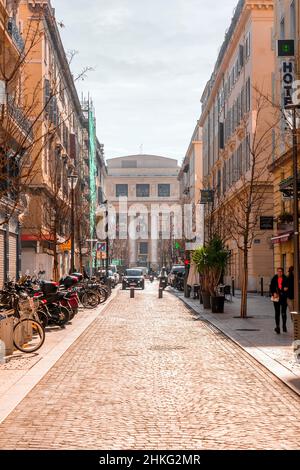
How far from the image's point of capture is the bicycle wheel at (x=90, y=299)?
32.2m

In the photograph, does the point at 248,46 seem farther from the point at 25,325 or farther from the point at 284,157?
the point at 25,325

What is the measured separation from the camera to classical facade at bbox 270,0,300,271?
33844mm

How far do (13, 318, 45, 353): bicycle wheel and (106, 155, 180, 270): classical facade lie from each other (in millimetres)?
114922

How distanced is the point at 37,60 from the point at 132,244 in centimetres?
9828

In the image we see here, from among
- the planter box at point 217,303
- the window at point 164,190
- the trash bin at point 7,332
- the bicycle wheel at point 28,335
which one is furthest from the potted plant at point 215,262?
the window at point 164,190

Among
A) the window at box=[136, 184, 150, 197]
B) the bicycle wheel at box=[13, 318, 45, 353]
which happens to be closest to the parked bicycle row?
the bicycle wheel at box=[13, 318, 45, 353]

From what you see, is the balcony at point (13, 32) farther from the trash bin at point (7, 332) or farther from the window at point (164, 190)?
the window at point (164, 190)

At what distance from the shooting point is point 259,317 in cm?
2547

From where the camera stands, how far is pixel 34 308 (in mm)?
16406

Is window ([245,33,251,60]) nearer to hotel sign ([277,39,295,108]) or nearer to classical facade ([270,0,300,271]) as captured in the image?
classical facade ([270,0,300,271])

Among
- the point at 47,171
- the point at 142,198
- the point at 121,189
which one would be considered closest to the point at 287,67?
the point at 47,171

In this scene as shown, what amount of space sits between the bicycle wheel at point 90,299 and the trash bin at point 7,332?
17397mm
